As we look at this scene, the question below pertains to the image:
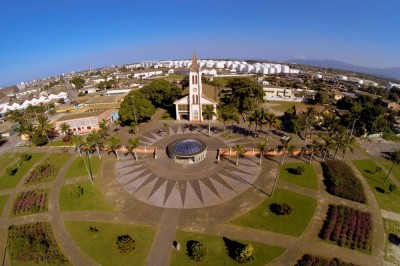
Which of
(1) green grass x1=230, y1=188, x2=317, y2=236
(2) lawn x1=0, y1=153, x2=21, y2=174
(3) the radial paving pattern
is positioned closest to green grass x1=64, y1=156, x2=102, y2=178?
(3) the radial paving pattern

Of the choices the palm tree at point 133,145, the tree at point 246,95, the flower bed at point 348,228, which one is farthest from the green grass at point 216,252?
the tree at point 246,95

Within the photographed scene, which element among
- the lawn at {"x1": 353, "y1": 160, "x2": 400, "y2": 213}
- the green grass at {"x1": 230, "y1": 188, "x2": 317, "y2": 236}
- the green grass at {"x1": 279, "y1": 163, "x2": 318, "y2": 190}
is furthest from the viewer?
the green grass at {"x1": 279, "y1": 163, "x2": 318, "y2": 190}

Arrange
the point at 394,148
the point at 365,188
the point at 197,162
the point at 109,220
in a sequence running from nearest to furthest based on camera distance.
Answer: the point at 109,220 < the point at 365,188 < the point at 197,162 < the point at 394,148

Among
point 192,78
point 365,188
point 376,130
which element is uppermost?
point 192,78

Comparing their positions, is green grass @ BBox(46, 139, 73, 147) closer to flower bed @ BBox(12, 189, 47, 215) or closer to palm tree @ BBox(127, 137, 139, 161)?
flower bed @ BBox(12, 189, 47, 215)

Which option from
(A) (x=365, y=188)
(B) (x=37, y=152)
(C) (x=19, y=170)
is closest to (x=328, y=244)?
(A) (x=365, y=188)

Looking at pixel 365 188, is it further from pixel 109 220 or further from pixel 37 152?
pixel 37 152
